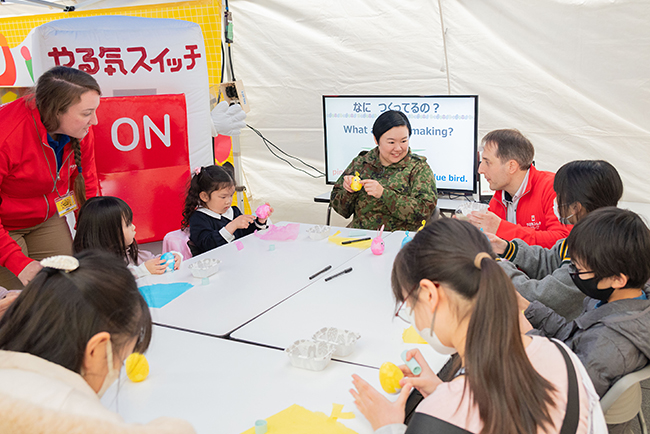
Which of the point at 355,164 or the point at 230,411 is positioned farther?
the point at 355,164

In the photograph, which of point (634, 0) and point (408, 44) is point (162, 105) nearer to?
point (408, 44)

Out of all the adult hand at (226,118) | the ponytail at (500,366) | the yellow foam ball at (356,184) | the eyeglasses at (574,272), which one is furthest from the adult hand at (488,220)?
the adult hand at (226,118)

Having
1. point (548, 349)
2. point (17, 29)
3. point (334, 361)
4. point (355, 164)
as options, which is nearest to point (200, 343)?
point (334, 361)

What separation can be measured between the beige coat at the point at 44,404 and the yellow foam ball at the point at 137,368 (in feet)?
1.80

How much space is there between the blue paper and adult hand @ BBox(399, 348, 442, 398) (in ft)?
3.18

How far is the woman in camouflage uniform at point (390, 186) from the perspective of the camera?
301 centimetres

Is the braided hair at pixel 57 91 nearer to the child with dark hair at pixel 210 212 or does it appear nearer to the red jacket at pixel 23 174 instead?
the red jacket at pixel 23 174

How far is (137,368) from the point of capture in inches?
52.5

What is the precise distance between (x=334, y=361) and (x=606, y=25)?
3.41 metres

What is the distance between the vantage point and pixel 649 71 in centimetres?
A: 356

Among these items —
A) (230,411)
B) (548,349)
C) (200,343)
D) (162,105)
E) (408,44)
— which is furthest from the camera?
(408,44)

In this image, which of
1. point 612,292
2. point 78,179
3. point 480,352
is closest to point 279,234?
point 78,179

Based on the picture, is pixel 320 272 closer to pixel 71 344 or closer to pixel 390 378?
pixel 390 378

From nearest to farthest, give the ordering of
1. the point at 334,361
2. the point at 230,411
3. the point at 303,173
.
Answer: the point at 230,411 < the point at 334,361 < the point at 303,173
